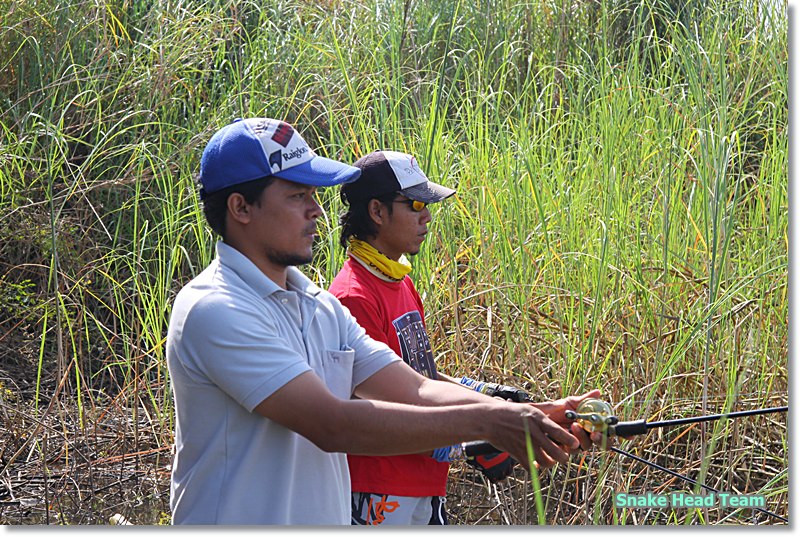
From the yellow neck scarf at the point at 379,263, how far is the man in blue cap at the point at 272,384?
18.8 inches

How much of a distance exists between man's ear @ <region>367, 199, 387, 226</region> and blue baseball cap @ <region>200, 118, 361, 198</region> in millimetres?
641

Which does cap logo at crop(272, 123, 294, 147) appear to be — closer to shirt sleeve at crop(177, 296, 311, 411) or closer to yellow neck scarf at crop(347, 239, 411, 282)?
shirt sleeve at crop(177, 296, 311, 411)

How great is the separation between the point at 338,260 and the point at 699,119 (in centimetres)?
142

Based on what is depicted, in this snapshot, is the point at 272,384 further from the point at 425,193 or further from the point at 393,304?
the point at 425,193

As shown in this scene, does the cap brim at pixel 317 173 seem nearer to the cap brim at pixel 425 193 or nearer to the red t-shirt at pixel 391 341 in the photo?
the red t-shirt at pixel 391 341

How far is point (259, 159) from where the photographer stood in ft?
6.10

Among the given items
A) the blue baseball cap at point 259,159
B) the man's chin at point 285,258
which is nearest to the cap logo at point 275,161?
the blue baseball cap at point 259,159

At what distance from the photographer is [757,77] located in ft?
14.6

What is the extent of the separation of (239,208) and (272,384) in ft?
1.19

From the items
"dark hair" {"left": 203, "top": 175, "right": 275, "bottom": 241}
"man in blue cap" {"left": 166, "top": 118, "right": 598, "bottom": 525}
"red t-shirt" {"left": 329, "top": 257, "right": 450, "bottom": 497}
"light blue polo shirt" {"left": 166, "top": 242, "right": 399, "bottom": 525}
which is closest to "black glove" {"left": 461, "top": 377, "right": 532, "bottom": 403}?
"red t-shirt" {"left": 329, "top": 257, "right": 450, "bottom": 497}


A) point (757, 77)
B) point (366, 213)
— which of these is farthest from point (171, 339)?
point (757, 77)

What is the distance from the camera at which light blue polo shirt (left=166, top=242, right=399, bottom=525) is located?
1.69 metres

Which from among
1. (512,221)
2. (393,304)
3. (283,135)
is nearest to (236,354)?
(283,135)

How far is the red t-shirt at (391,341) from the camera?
2.31 m
